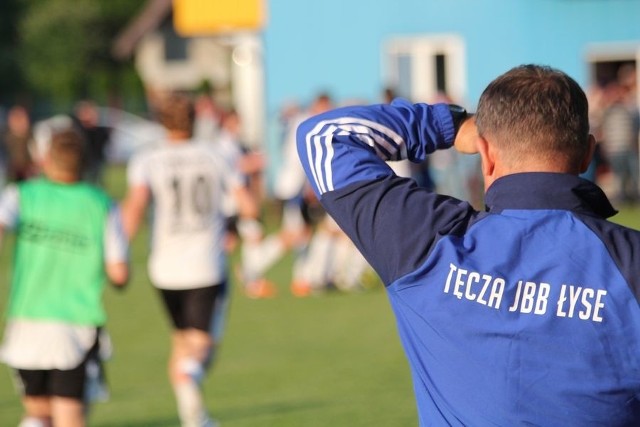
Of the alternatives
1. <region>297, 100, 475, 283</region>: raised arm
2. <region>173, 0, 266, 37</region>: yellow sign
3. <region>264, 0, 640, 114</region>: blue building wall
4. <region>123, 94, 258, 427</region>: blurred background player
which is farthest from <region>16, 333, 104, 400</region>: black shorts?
<region>173, 0, 266, 37</region>: yellow sign

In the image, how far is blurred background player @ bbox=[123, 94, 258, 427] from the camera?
28.9 ft

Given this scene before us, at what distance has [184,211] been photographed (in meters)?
9.08

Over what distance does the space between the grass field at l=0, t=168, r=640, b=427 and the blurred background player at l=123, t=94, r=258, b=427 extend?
69 centimetres

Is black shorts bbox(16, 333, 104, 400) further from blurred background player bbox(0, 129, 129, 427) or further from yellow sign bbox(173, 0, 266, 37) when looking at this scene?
yellow sign bbox(173, 0, 266, 37)

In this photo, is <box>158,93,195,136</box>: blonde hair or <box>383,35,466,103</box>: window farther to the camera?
<box>383,35,466,103</box>: window

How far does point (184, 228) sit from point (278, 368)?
2581 millimetres

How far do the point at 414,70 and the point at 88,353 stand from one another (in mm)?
21474

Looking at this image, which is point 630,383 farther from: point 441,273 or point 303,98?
point 303,98

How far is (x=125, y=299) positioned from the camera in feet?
53.8

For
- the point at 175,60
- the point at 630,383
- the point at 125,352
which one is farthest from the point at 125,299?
the point at 175,60

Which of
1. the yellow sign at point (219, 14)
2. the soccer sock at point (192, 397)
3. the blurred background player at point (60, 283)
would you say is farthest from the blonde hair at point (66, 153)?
the yellow sign at point (219, 14)

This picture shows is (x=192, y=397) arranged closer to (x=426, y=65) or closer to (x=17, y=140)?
(x=426, y=65)

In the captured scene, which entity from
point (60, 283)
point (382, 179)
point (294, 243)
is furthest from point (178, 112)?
point (294, 243)

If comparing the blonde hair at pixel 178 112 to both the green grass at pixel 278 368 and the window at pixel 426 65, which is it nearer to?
the green grass at pixel 278 368
